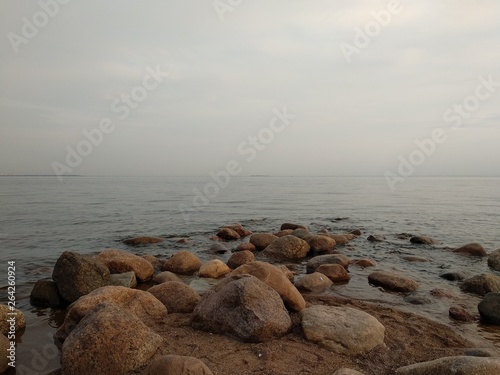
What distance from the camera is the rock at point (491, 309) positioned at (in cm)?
646

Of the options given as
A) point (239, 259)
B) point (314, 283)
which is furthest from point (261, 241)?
point (314, 283)

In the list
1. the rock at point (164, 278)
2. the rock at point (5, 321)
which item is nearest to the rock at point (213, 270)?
the rock at point (164, 278)

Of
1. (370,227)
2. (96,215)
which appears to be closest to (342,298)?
(370,227)

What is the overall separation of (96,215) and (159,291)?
1793 cm

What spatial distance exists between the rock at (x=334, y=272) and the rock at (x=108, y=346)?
5734 mm

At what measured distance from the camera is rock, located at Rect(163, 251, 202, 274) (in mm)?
10047

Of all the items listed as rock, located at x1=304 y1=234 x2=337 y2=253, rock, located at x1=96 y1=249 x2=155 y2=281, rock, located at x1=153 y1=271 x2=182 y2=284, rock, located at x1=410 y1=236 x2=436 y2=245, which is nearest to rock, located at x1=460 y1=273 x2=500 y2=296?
rock, located at x1=304 y1=234 x2=337 y2=253

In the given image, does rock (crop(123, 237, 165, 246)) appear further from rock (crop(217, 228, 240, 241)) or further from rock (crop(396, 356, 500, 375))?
rock (crop(396, 356, 500, 375))

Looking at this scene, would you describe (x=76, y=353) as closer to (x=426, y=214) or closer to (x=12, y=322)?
(x=12, y=322)

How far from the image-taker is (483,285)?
827 centimetres

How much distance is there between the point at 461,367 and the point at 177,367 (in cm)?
322

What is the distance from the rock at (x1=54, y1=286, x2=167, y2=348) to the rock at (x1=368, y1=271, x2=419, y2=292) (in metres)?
5.71

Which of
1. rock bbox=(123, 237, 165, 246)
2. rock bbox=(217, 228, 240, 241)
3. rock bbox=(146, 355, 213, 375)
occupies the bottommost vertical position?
rock bbox=(123, 237, 165, 246)

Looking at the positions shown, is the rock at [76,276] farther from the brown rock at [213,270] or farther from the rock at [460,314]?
the rock at [460,314]
